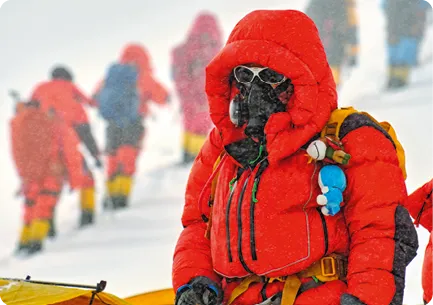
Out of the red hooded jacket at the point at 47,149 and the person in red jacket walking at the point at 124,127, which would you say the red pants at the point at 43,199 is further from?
the person in red jacket walking at the point at 124,127

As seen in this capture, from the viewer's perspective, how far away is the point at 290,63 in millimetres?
2080

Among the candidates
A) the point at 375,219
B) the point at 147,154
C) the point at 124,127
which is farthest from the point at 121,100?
the point at 375,219

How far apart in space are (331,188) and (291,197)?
11 cm

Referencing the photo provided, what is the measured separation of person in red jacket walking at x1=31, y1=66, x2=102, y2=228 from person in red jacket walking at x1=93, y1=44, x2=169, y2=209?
0.15 m

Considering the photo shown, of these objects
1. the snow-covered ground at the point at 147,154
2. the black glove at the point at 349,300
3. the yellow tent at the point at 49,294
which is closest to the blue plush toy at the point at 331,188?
the black glove at the point at 349,300

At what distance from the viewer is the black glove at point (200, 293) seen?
2178mm

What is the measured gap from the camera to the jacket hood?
2.07m

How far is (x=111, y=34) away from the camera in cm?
819

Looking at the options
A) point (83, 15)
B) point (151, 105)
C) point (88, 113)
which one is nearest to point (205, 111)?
point (151, 105)

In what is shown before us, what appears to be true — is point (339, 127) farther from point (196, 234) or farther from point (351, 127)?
point (196, 234)

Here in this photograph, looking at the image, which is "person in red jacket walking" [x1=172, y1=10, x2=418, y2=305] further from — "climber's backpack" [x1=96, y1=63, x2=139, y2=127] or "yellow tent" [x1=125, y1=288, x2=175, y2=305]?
"climber's backpack" [x1=96, y1=63, x2=139, y2=127]

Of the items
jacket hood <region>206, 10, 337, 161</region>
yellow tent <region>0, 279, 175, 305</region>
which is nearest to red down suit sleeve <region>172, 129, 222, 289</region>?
jacket hood <region>206, 10, 337, 161</region>

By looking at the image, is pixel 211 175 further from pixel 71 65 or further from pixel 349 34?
pixel 71 65

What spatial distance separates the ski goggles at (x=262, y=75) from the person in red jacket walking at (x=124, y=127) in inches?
185
